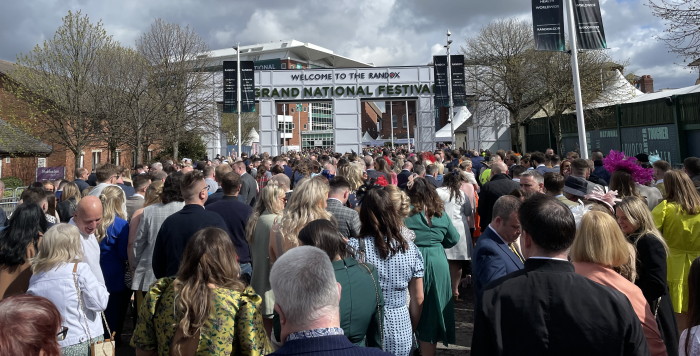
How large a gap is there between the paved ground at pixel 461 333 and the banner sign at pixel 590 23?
734 cm

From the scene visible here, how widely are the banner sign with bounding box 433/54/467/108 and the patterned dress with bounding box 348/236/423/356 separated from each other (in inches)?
906

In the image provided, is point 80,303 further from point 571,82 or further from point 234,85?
point 571,82

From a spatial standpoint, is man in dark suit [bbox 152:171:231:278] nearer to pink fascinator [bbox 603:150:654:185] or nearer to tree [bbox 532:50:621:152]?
pink fascinator [bbox 603:150:654:185]

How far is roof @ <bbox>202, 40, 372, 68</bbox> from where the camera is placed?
97000 mm

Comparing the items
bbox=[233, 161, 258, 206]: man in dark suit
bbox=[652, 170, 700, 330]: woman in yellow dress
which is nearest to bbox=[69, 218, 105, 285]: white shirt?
bbox=[233, 161, 258, 206]: man in dark suit

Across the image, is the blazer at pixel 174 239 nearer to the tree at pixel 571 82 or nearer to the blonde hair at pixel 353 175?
the blonde hair at pixel 353 175

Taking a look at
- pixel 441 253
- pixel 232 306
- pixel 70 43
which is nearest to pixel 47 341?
pixel 232 306

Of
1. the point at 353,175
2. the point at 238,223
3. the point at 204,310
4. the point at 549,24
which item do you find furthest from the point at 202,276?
the point at 549,24

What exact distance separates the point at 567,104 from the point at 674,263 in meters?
29.0

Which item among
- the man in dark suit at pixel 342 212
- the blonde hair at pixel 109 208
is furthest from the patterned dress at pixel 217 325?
the blonde hair at pixel 109 208

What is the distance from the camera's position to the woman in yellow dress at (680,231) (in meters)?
4.63

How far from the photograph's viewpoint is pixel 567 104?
102 ft

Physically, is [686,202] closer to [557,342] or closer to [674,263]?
[674,263]

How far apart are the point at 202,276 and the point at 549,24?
37.5 ft
